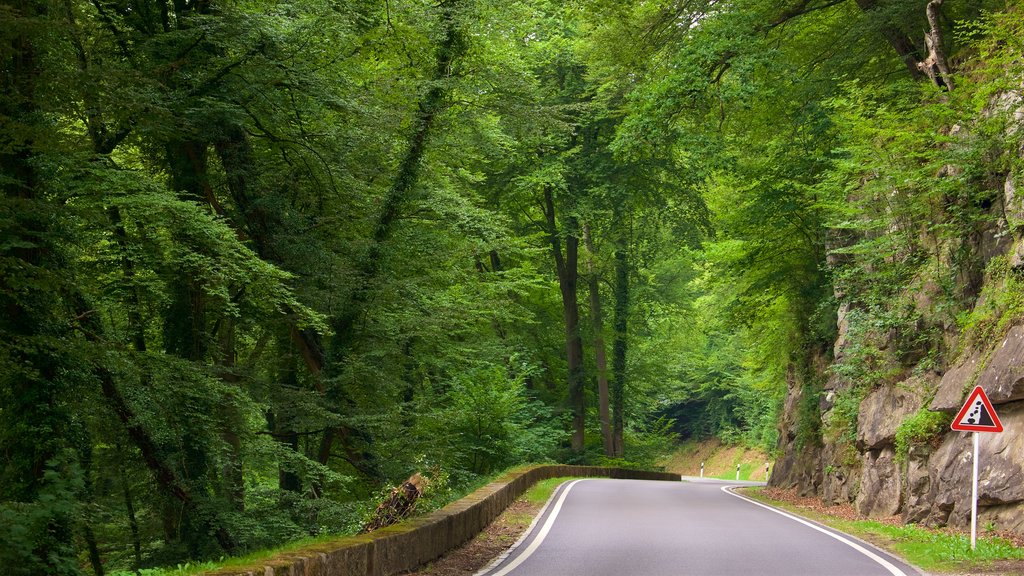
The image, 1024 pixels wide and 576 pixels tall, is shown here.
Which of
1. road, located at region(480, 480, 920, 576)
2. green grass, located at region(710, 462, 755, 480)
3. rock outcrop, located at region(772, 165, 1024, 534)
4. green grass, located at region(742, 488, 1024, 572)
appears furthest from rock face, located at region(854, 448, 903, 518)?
green grass, located at region(710, 462, 755, 480)

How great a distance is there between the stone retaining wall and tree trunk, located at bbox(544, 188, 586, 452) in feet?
55.5

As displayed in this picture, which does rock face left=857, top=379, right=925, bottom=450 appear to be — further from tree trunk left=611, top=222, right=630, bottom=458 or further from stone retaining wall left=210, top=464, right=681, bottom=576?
tree trunk left=611, top=222, right=630, bottom=458

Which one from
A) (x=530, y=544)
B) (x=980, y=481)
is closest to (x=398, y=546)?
(x=530, y=544)

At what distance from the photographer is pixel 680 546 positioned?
10.1 m

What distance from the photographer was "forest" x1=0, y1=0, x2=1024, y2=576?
9.41 meters

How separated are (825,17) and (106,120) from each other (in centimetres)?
1665

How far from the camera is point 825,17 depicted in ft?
66.6

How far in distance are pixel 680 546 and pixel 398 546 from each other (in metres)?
4.21

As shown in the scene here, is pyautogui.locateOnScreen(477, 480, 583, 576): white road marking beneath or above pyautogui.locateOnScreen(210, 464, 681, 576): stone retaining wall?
beneath

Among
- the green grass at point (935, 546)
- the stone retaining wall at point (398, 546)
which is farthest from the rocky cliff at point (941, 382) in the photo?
the stone retaining wall at point (398, 546)

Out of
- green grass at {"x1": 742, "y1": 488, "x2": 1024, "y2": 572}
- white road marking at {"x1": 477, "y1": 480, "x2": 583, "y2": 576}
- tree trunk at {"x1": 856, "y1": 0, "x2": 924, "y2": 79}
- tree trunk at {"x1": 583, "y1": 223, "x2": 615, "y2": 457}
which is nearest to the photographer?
white road marking at {"x1": 477, "y1": 480, "x2": 583, "y2": 576}

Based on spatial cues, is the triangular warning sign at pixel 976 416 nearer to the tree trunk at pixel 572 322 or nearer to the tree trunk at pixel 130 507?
the tree trunk at pixel 130 507

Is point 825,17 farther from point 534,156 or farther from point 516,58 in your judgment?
point 534,156

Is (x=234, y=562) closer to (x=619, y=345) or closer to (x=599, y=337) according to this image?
(x=599, y=337)
